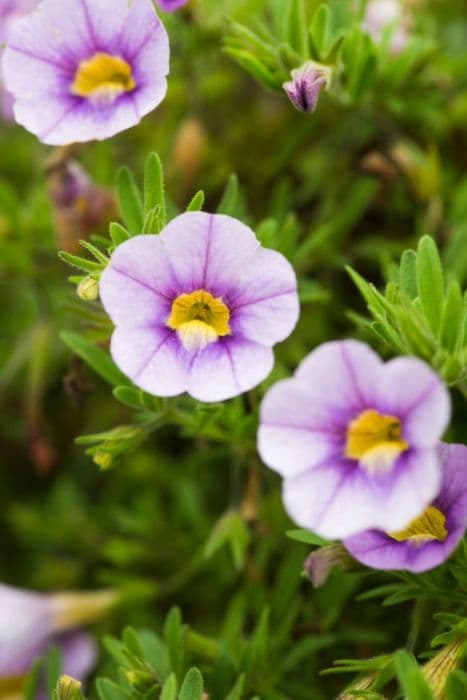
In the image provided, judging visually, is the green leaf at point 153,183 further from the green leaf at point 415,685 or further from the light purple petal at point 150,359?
the green leaf at point 415,685

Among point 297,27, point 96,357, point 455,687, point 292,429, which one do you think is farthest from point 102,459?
point 297,27

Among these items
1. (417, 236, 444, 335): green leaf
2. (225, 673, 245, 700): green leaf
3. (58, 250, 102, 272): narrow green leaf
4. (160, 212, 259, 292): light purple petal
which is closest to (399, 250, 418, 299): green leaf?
(417, 236, 444, 335): green leaf

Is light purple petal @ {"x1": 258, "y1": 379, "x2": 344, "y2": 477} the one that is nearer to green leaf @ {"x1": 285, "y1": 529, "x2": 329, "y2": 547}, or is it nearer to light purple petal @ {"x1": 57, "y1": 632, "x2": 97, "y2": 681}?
green leaf @ {"x1": 285, "y1": 529, "x2": 329, "y2": 547}

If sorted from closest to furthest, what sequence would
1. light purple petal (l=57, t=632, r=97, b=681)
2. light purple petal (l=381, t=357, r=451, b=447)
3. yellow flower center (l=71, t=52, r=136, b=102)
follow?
light purple petal (l=381, t=357, r=451, b=447)
yellow flower center (l=71, t=52, r=136, b=102)
light purple petal (l=57, t=632, r=97, b=681)

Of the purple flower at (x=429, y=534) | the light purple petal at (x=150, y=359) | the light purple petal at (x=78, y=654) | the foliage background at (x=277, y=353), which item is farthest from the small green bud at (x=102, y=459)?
the light purple petal at (x=78, y=654)

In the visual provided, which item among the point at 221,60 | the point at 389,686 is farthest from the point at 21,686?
the point at 221,60

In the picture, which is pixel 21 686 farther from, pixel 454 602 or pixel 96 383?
pixel 454 602
